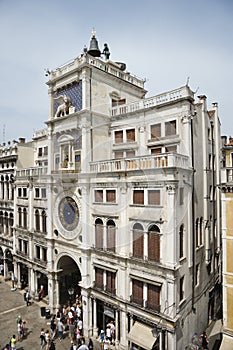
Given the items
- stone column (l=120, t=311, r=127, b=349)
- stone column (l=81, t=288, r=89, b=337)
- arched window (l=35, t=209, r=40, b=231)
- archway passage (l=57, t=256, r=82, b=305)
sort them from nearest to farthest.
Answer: stone column (l=120, t=311, r=127, b=349) < stone column (l=81, t=288, r=89, b=337) < archway passage (l=57, t=256, r=82, b=305) < arched window (l=35, t=209, r=40, b=231)

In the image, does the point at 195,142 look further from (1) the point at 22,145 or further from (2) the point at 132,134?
(1) the point at 22,145

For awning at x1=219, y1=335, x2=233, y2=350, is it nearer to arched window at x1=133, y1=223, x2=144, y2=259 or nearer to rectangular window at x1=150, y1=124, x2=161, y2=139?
arched window at x1=133, y1=223, x2=144, y2=259

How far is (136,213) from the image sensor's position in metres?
19.6

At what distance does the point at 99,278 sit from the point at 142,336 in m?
6.04

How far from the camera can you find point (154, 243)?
1845cm

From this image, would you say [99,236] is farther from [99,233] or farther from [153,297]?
[153,297]

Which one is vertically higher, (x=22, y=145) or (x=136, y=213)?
(x=22, y=145)

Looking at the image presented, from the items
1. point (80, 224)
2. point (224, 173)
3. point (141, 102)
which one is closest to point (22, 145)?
point (80, 224)

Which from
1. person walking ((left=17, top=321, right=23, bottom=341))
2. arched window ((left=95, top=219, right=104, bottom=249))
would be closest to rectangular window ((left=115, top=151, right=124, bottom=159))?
arched window ((left=95, top=219, right=104, bottom=249))

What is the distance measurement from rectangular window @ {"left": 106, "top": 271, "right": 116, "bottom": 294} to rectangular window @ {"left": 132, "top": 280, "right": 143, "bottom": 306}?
79.5 inches

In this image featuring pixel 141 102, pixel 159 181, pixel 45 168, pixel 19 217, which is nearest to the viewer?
pixel 159 181

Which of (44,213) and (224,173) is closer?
(224,173)

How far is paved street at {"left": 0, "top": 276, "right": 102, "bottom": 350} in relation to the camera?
2134cm

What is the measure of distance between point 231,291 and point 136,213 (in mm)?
9833
